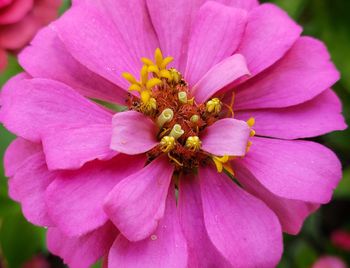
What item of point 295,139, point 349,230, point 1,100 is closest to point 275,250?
point 295,139

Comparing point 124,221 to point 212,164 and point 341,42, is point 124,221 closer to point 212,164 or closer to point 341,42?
point 212,164

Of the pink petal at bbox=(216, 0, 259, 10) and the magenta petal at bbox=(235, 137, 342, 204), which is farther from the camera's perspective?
the pink petal at bbox=(216, 0, 259, 10)

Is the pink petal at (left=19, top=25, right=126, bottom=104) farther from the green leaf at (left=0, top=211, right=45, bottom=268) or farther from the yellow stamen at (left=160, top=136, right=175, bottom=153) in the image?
the green leaf at (left=0, top=211, right=45, bottom=268)

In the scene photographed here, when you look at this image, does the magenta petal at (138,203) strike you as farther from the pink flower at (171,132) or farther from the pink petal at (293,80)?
the pink petal at (293,80)

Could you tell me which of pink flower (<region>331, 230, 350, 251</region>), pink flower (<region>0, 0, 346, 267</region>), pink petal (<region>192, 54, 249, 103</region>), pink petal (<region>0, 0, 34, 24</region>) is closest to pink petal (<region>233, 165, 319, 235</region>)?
pink flower (<region>0, 0, 346, 267</region>)

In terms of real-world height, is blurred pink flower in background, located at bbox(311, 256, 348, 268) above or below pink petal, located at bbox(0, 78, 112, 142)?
below

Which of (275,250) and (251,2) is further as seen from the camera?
(251,2)

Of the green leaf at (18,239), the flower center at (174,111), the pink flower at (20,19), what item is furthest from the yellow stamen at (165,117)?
the green leaf at (18,239)
